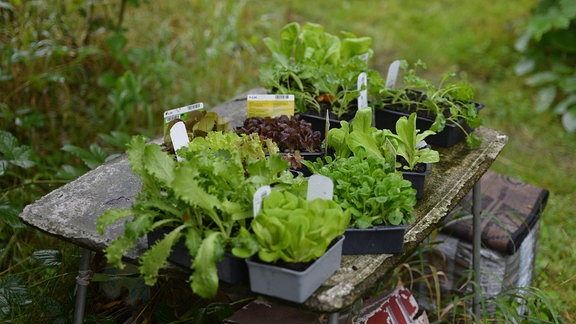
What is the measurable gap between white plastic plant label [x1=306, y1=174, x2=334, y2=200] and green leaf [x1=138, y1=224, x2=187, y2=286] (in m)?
0.33

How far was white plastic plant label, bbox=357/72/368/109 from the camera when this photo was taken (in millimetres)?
2316

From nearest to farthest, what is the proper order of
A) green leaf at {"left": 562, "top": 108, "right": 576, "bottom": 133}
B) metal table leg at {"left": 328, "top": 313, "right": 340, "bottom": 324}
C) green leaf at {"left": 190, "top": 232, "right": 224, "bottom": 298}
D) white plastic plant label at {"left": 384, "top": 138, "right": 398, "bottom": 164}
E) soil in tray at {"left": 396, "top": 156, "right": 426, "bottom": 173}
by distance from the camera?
green leaf at {"left": 190, "top": 232, "right": 224, "bottom": 298} < metal table leg at {"left": 328, "top": 313, "right": 340, "bottom": 324} < white plastic plant label at {"left": 384, "top": 138, "right": 398, "bottom": 164} < soil in tray at {"left": 396, "top": 156, "right": 426, "bottom": 173} < green leaf at {"left": 562, "top": 108, "right": 576, "bottom": 133}

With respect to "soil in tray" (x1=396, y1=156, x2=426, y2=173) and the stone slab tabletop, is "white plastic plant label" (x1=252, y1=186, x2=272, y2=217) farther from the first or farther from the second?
"soil in tray" (x1=396, y1=156, x2=426, y2=173)

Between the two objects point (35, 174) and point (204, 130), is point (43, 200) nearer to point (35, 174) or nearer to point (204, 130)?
point (204, 130)

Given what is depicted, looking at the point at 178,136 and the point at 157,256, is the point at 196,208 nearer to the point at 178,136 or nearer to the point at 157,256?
the point at 157,256

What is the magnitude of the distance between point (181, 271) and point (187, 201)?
8.3 inches

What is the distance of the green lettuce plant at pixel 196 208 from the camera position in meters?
1.50

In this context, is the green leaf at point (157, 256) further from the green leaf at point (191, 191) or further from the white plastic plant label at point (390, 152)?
the white plastic plant label at point (390, 152)

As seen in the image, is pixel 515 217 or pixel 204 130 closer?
pixel 204 130

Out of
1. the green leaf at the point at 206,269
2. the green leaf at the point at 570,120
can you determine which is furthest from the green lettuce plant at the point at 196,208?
the green leaf at the point at 570,120

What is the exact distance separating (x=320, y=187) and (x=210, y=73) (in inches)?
105

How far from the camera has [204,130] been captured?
2.11m

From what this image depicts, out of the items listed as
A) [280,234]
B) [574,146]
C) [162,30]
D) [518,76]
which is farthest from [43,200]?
[518,76]

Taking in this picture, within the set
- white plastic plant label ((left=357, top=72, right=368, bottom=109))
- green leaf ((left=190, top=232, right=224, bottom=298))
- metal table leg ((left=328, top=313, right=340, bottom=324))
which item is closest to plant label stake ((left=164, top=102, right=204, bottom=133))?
white plastic plant label ((left=357, top=72, right=368, bottom=109))
